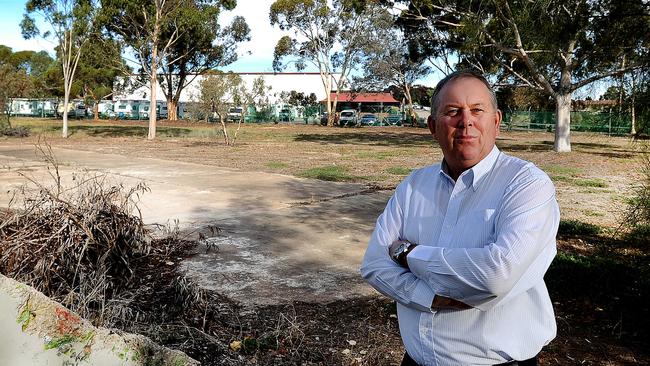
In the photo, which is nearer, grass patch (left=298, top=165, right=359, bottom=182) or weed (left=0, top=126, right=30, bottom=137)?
grass patch (left=298, top=165, right=359, bottom=182)

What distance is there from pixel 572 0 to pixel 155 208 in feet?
21.8

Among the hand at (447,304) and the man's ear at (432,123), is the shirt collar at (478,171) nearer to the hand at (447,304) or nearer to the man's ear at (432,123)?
the man's ear at (432,123)

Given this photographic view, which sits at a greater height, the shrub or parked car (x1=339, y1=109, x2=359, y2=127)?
parked car (x1=339, y1=109, x2=359, y2=127)

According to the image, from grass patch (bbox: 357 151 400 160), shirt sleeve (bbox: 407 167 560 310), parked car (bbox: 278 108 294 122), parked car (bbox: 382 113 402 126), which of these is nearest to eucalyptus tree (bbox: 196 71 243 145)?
grass patch (bbox: 357 151 400 160)

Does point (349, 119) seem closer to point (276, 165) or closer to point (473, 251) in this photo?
point (276, 165)

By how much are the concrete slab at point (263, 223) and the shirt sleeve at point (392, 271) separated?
9.26 feet

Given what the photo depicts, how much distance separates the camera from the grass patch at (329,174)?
13.4 metres

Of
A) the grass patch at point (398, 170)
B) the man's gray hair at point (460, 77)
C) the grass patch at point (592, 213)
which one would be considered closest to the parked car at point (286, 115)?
the grass patch at point (398, 170)

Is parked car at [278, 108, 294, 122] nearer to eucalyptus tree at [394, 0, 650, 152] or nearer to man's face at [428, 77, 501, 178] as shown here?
eucalyptus tree at [394, 0, 650, 152]

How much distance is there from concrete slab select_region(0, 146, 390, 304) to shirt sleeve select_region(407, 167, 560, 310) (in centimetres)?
314

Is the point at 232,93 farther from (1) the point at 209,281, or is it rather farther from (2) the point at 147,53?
(1) the point at 209,281

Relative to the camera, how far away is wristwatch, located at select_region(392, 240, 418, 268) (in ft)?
6.51

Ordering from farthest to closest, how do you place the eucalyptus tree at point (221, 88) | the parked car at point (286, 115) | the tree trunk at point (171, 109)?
the parked car at point (286, 115) < the tree trunk at point (171, 109) < the eucalyptus tree at point (221, 88)

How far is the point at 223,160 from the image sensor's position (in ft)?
59.1
